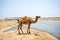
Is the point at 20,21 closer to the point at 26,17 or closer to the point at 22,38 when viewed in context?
the point at 26,17

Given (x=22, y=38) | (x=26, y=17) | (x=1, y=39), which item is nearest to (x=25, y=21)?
(x=26, y=17)

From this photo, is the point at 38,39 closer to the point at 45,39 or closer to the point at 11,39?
the point at 45,39

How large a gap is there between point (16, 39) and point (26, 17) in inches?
84.0

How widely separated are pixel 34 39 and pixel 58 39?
207 centimetres

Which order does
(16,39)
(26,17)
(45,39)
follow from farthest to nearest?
(26,17)
(45,39)
(16,39)

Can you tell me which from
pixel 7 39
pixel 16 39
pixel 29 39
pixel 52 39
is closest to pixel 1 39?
pixel 7 39

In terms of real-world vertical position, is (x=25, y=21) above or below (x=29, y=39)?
above

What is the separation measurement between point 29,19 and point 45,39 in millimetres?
Result: 2052

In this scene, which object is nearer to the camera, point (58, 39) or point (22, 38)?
point (22, 38)

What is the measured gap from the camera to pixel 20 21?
9.55 m

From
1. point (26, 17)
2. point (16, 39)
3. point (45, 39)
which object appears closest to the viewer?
point (16, 39)

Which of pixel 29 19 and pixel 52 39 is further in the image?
pixel 29 19

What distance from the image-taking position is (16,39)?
7.80 m

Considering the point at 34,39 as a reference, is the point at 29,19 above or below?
above
